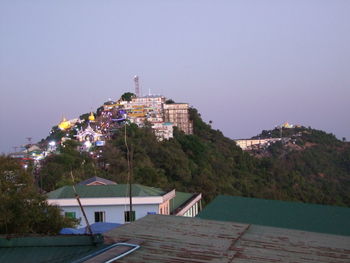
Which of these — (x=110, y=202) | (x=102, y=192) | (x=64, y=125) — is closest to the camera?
(x=110, y=202)

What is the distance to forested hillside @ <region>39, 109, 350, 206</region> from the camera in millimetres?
29531

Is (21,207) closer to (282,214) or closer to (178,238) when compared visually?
(178,238)

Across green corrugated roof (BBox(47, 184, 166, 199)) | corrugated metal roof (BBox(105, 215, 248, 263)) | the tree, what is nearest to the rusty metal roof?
corrugated metal roof (BBox(105, 215, 248, 263))

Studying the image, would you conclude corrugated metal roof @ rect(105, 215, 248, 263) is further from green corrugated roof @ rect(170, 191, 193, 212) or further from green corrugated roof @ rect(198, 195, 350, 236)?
green corrugated roof @ rect(170, 191, 193, 212)

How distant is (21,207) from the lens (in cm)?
1128

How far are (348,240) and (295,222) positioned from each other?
5.94 meters

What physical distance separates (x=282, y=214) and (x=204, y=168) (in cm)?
A: 2783

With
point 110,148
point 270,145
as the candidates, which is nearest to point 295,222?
point 110,148

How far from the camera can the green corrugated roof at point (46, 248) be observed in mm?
5211

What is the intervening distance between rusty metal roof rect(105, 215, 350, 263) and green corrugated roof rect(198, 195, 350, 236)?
5603 millimetres

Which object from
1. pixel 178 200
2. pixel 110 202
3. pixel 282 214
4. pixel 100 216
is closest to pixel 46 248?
pixel 282 214

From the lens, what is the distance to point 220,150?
182ft

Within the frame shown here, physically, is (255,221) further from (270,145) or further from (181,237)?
(270,145)

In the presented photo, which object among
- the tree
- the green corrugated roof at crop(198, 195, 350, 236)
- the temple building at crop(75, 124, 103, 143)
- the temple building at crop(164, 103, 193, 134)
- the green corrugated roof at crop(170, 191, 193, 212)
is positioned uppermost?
the temple building at crop(164, 103, 193, 134)
